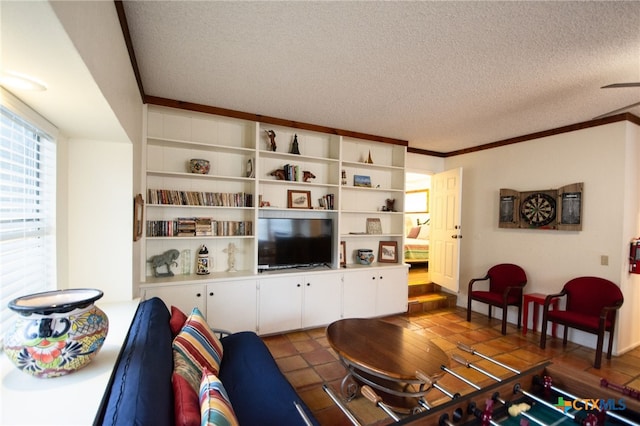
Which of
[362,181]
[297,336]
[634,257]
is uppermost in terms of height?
[362,181]

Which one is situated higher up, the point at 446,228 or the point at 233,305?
the point at 446,228

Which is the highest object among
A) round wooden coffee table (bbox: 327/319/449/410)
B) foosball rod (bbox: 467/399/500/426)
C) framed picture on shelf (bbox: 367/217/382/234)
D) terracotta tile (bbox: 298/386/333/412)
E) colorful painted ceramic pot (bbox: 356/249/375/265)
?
framed picture on shelf (bbox: 367/217/382/234)

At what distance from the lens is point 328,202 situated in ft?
12.9

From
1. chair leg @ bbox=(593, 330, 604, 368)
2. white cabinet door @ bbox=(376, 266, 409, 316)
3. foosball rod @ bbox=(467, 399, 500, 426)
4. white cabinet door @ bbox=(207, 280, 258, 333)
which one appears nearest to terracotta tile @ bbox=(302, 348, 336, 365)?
white cabinet door @ bbox=(207, 280, 258, 333)

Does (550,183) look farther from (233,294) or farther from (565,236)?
(233,294)

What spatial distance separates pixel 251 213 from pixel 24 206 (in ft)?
7.18

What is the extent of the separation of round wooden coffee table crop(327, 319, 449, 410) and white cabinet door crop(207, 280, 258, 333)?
113 cm

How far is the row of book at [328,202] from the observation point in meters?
3.91

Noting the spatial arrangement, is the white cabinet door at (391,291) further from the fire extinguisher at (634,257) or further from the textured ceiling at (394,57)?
the fire extinguisher at (634,257)

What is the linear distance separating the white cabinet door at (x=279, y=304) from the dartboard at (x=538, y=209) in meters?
3.12

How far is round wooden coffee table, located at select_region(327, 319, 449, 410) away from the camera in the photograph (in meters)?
1.83

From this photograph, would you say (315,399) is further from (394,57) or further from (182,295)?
(394,57)

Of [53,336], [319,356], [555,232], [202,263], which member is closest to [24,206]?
[53,336]

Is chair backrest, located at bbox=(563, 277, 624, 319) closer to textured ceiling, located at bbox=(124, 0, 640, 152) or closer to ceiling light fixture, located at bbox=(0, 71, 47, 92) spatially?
textured ceiling, located at bbox=(124, 0, 640, 152)
